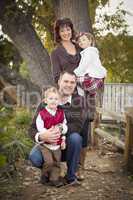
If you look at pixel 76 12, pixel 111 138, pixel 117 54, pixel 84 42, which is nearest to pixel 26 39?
pixel 76 12

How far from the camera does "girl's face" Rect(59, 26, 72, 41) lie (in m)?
5.93

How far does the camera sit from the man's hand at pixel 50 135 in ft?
18.2

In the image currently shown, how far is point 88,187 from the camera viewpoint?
20.1 ft

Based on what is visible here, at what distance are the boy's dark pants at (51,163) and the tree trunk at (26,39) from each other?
6584 millimetres

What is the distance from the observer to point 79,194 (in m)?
5.74

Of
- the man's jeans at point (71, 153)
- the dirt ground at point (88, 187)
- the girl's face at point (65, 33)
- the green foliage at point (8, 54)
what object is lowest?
the dirt ground at point (88, 187)

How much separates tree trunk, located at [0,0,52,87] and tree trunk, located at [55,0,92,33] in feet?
4.93

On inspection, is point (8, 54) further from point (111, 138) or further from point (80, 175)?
point (80, 175)

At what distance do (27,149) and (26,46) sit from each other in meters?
4.92

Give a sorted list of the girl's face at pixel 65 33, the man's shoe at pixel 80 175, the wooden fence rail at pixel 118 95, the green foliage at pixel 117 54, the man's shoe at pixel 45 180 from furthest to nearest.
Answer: the wooden fence rail at pixel 118 95, the green foliage at pixel 117 54, the man's shoe at pixel 80 175, the man's shoe at pixel 45 180, the girl's face at pixel 65 33

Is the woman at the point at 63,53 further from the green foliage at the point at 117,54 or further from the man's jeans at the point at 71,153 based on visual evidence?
the green foliage at the point at 117,54

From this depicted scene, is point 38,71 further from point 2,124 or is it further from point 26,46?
point 2,124

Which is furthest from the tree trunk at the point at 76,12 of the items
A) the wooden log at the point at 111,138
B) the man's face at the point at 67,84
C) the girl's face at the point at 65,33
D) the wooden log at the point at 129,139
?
the man's face at the point at 67,84

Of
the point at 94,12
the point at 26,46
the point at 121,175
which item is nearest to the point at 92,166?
the point at 121,175
